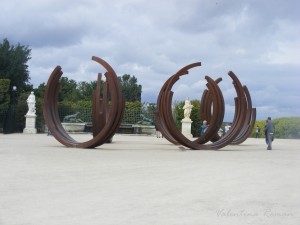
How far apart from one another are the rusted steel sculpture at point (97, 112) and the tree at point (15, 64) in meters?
25.8

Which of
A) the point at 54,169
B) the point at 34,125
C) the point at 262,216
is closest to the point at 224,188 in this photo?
the point at 262,216

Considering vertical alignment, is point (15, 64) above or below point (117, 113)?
above

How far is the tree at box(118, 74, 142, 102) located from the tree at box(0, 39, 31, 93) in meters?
25.6

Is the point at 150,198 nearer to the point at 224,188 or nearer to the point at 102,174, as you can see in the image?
the point at 224,188

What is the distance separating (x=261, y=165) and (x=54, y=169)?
4920 mm

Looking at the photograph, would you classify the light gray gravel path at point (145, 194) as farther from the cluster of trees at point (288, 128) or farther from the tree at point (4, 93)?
the cluster of trees at point (288, 128)

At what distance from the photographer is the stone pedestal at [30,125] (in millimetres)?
33156

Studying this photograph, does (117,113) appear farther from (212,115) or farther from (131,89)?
(131,89)

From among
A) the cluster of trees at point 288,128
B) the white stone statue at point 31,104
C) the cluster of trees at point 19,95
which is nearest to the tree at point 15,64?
the cluster of trees at point 19,95

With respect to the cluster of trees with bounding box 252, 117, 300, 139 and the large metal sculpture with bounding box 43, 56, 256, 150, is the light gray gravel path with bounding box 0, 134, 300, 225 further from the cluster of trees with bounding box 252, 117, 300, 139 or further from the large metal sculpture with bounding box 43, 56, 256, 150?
the cluster of trees with bounding box 252, 117, 300, 139

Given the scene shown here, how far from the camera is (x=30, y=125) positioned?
33562 millimetres

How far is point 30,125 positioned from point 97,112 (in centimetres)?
1799

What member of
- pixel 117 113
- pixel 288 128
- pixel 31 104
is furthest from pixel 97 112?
pixel 288 128

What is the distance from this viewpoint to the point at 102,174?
841cm
